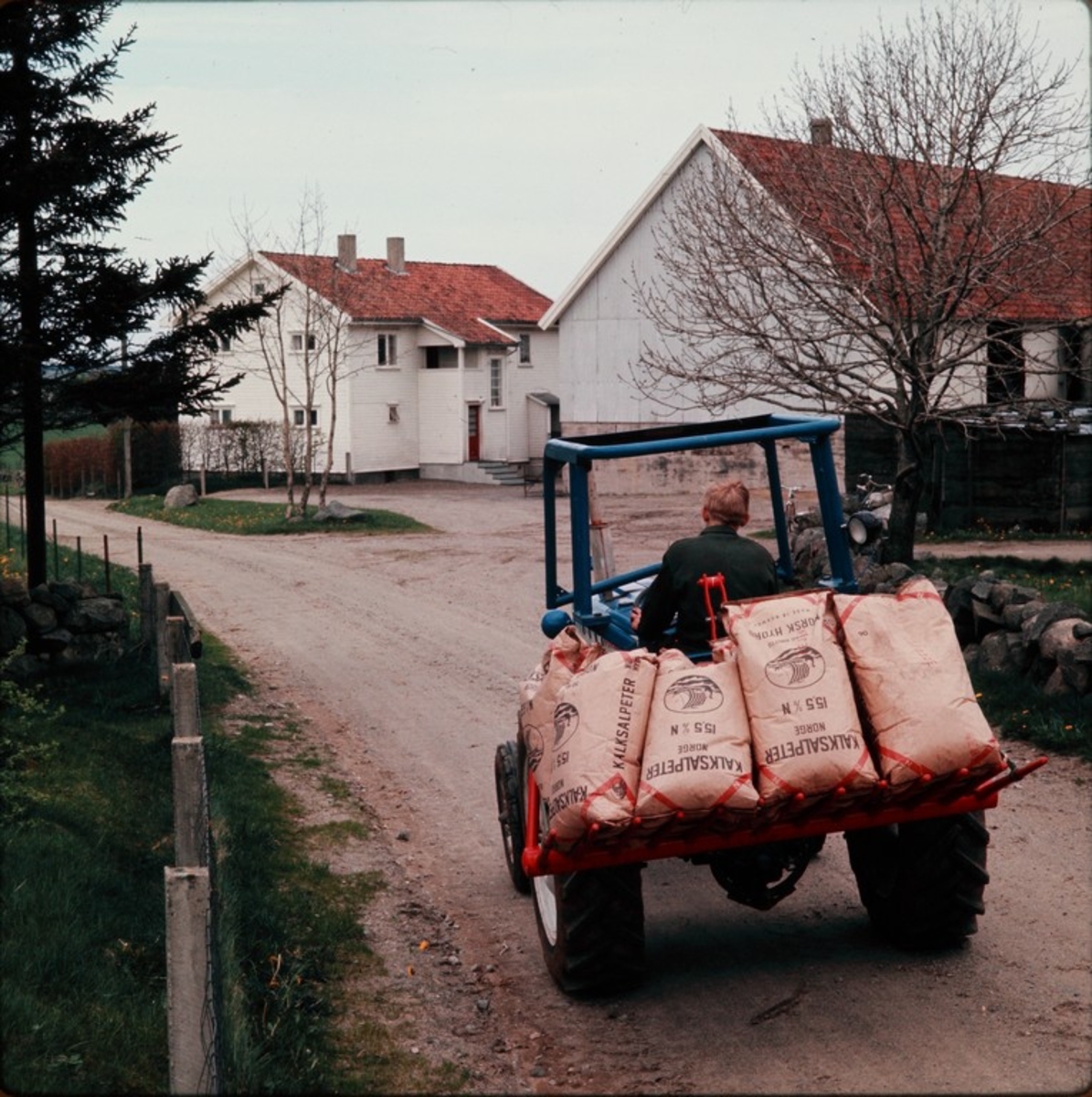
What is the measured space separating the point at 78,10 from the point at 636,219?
80.6 feet

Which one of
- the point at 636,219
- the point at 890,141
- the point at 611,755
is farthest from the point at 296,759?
the point at 636,219

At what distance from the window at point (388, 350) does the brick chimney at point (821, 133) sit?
29.8 metres

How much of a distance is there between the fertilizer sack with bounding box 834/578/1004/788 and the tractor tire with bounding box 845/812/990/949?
0.86 m

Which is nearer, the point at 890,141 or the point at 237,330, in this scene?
the point at 237,330

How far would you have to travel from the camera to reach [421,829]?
9.44 m

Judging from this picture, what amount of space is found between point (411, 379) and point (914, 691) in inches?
1739

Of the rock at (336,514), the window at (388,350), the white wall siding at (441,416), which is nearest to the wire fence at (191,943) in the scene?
the rock at (336,514)

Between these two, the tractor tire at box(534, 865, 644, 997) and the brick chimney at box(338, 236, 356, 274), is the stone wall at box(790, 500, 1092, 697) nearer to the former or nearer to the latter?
the tractor tire at box(534, 865, 644, 997)

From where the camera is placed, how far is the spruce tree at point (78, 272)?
12.7 metres

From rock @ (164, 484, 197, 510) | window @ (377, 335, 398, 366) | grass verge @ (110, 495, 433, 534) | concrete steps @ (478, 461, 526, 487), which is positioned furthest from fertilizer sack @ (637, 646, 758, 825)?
window @ (377, 335, 398, 366)

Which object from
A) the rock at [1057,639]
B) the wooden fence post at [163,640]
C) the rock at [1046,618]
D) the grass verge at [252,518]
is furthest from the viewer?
the grass verge at [252,518]

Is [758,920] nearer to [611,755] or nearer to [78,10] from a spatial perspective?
[611,755]

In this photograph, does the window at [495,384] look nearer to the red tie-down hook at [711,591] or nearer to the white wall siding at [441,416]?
the white wall siding at [441,416]

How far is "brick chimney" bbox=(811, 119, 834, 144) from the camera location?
19234 millimetres
